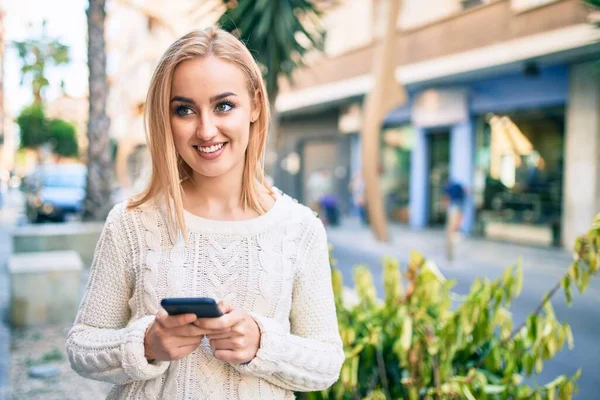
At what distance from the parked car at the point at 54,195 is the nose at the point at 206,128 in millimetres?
15399

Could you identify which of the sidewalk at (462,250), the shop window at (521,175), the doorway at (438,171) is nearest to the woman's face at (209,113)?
the sidewalk at (462,250)

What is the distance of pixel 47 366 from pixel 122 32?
43.5 m

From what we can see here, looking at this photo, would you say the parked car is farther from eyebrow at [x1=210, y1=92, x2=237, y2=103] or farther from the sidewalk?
eyebrow at [x1=210, y1=92, x2=237, y2=103]

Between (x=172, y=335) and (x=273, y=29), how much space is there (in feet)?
10.9

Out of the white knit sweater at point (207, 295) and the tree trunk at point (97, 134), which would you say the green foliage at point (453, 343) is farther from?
the tree trunk at point (97, 134)

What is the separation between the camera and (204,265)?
1.54 m

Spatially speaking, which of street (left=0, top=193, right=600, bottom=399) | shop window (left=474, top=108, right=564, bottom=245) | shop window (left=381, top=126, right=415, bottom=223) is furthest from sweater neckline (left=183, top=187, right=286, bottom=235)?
shop window (left=381, top=126, right=415, bottom=223)

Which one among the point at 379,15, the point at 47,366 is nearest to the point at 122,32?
the point at 379,15

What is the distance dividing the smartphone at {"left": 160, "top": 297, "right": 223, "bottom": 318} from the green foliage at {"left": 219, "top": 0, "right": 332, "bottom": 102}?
301 centimetres

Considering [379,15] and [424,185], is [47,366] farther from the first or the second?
[424,185]

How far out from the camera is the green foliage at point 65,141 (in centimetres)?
4630

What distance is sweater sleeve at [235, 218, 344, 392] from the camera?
1452 mm

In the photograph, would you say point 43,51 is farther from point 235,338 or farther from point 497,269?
point 235,338

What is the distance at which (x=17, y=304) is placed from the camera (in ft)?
19.8
